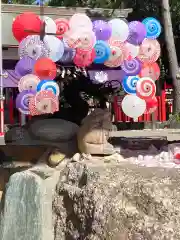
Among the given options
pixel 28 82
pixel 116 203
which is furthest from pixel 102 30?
pixel 116 203

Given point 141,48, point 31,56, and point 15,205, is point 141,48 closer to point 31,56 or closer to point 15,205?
point 31,56

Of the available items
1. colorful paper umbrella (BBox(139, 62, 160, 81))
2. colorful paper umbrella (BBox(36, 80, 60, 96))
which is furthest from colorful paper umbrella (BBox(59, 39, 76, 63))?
colorful paper umbrella (BBox(139, 62, 160, 81))

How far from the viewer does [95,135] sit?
5098 mm

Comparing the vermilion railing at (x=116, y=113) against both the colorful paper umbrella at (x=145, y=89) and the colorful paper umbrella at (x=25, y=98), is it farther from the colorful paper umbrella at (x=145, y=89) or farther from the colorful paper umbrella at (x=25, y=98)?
the colorful paper umbrella at (x=145, y=89)

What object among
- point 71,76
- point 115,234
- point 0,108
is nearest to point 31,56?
point 0,108

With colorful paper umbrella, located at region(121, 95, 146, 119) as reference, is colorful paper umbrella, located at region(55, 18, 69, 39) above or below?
above

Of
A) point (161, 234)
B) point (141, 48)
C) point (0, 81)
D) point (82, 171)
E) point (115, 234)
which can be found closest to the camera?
point (161, 234)

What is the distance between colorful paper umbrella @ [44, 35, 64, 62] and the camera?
5375 millimetres

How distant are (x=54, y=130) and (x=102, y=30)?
1359 mm

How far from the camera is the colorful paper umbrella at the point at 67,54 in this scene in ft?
18.1

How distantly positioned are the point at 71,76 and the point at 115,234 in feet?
12.2

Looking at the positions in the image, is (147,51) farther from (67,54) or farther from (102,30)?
(67,54)

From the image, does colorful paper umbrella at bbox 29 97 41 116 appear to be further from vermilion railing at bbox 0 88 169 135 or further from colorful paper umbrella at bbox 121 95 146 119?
vermilion railing at bbox 0 88 169 135

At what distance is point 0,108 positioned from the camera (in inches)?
201
